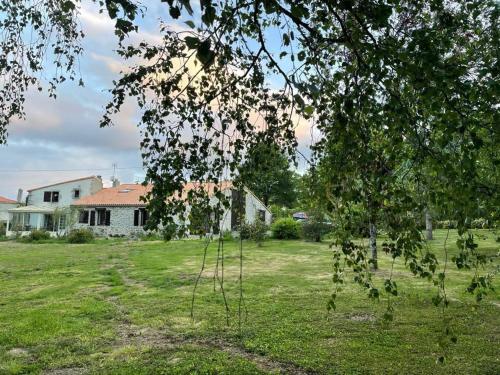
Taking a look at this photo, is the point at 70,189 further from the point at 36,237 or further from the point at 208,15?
the point at 208,15

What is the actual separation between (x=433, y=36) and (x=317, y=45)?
92 cm

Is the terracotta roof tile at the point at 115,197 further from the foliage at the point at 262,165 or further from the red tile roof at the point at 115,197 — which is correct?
the foliage at the point at 262,165

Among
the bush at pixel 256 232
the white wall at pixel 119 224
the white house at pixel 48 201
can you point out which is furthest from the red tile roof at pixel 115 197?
the bush at pixel 256 232

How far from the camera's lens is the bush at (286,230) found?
1090 inches

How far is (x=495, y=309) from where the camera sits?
8.00 metres

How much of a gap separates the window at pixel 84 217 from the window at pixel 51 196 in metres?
4.94

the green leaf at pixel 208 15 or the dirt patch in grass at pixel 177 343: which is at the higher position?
the green leaf at pixel 208 15

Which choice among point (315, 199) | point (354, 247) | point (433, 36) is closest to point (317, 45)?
point (433, 36)

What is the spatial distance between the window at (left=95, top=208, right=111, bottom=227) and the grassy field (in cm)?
2307

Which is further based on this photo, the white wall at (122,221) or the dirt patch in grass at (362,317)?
the white wall at (122,221)

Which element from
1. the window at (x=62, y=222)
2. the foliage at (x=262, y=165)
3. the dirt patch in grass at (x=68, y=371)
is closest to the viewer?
the foliage at (x=262, y=165)

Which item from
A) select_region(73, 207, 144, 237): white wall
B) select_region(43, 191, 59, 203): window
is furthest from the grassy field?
select_region(43, 191, 59, 203): window

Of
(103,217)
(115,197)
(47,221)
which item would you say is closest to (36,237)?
(103,217)

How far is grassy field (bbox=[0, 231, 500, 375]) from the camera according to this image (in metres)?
5.24
